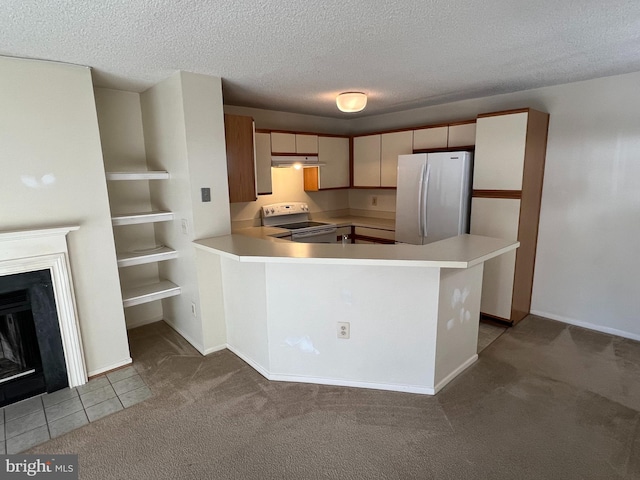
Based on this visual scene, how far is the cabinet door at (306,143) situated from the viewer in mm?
4359

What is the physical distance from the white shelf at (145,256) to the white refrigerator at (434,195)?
2.59 metres

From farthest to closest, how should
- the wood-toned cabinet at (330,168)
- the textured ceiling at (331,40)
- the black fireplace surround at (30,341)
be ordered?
the wood-toned cabinet at (330,168), the black fireplace surround at (30,341), the textured ceiling at (331,40)

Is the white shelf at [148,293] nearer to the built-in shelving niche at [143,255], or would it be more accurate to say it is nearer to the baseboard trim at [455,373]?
the built-in shelving niche at [143,255]

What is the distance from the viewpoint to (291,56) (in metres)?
2.36

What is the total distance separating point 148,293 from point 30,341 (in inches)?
34.7

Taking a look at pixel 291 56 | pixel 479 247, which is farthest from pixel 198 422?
pixel 291 56

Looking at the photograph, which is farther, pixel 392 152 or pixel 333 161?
pixel 333 161

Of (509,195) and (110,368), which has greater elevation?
(509,195)

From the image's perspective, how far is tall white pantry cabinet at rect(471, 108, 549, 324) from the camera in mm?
3285

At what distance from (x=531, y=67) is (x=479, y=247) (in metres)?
1.61

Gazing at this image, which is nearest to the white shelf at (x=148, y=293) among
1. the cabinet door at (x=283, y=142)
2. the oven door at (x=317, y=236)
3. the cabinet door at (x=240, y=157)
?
the cabinet door at (x=240, y=157)

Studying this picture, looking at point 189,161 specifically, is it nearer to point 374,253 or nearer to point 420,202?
point 374,253

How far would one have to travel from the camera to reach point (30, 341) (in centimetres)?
256

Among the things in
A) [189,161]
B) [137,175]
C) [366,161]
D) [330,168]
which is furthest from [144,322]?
[366,161]
